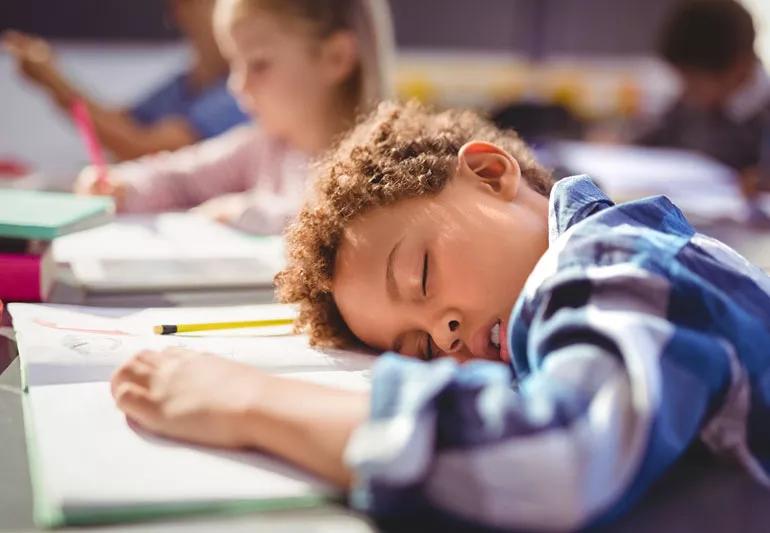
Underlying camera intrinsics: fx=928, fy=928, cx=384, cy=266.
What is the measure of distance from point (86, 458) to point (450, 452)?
181 millimetres

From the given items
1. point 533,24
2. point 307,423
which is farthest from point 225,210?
point 533,24

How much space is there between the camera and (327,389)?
0.47 metres

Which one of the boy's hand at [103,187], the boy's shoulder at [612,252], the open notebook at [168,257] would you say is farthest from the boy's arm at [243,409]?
the boy's hand at [103,187]

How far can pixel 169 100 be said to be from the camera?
2.04 metres

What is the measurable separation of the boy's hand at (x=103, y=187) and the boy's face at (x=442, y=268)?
0.71m

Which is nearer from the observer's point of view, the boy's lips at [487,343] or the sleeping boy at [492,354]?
the sleeping boy at [492,354]

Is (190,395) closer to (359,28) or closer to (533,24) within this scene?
(359,28)

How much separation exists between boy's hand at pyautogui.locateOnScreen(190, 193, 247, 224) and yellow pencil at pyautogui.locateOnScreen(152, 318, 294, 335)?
17.5 inches

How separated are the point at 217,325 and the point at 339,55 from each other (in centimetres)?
78

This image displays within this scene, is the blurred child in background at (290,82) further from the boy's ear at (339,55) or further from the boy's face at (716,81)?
the boy's face at (716,81)

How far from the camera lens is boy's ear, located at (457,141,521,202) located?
66 cm

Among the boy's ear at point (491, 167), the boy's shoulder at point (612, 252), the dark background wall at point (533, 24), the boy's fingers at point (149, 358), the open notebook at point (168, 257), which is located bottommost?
the open notebook at point (168, 257)

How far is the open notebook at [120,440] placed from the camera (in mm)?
412

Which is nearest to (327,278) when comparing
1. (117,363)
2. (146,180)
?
(117,363)
